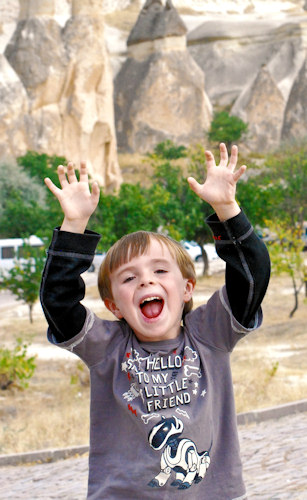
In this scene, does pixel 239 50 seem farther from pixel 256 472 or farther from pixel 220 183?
pixel 220 183

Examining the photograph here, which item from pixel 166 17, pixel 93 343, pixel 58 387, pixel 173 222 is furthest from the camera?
pixel 166 17

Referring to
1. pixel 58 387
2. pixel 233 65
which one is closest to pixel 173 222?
pixel 58 387

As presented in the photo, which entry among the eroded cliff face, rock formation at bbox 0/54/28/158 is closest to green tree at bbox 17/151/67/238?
rock formation at bbox 0/54/28/158

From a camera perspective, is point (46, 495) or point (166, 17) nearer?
→ point (46, 495)

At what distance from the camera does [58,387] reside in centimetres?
1028

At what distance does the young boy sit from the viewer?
197 cm

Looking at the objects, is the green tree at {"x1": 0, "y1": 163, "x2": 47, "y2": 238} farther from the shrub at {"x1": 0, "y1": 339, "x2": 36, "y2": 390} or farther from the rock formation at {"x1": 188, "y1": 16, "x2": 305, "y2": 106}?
the rock formation at {"x1": 188, "y1": 16, "x2": 305, "y2": 106}

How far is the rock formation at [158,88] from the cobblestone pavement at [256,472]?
114 feet

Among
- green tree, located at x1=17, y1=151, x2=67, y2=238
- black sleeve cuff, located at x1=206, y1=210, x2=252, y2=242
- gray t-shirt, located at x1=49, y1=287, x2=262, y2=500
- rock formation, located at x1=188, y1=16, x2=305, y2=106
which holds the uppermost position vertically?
rock formation, located at x1=188, y1=16, x2=305, y2=106

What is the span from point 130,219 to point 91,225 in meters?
1.11

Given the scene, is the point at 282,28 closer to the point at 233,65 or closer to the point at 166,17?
the point at 233,65

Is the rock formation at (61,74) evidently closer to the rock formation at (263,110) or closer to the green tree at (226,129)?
the green tree at (226,129)

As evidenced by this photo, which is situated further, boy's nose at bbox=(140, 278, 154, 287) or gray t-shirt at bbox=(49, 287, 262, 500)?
boy's nose at bbox=(140, 278, 154, 287)

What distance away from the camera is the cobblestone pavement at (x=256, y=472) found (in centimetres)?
432
